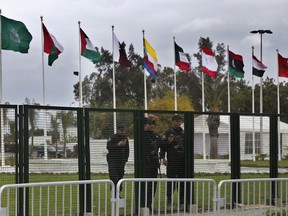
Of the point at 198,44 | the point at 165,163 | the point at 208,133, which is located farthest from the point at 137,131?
the point at 198,44

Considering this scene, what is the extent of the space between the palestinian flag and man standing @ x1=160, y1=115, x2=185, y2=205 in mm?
13812

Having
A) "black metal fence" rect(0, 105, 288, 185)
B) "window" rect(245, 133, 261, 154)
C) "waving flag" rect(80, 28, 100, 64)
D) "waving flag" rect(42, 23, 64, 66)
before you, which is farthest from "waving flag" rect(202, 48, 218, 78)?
"window" rect(245, 133, 261, 154)

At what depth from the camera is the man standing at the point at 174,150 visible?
11594 mm

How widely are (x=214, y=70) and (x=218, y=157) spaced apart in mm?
13057

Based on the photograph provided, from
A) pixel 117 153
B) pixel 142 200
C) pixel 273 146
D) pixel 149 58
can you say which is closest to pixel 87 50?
pixel 149 58

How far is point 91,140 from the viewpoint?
10555 mm

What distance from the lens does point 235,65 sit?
83.1 feet

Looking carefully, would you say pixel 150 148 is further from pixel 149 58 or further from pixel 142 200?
pixel 149 58

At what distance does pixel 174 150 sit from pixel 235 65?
14.4m

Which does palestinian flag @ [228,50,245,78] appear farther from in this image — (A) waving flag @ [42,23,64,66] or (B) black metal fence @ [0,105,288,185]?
(B) black metal fence @ [0,105,288,185]

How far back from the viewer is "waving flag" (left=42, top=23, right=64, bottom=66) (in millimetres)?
18922

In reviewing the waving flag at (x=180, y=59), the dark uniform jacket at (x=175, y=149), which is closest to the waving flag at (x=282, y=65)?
the waving flag at (x=180, y=59)

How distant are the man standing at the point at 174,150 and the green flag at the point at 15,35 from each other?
622cm

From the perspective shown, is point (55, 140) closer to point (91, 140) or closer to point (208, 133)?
point (91, 140)
